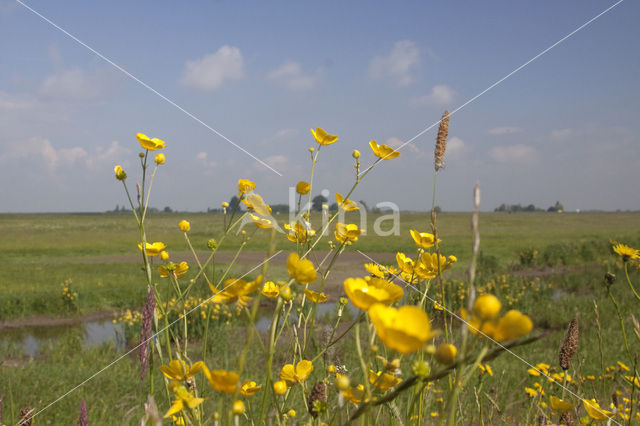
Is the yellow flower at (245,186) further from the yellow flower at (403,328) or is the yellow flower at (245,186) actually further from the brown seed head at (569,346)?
the brown seed head at (569,346)

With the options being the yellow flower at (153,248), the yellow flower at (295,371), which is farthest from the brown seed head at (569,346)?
the yellow flower at (153,248)

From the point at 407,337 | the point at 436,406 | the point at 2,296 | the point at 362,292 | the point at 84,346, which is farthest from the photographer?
the point at 2,296

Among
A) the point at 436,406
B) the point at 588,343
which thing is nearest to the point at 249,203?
the point at 436,406

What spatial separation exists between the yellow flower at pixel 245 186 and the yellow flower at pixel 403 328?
74 centimetres

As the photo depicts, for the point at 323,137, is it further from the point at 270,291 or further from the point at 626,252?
the point at 626,252

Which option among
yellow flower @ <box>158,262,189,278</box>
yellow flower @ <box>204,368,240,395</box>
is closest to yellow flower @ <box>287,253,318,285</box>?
yellow flower @ <box>204,368,240,395</box>

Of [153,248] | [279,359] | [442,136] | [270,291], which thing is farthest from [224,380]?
[279,359]

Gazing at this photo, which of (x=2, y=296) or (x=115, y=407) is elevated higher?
(x=115, y=407)

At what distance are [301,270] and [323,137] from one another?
30.6 inches

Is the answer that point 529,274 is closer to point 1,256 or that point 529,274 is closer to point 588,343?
point 588,343

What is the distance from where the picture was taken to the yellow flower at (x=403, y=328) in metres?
Answer: 0.34

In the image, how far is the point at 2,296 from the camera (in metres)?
10.2

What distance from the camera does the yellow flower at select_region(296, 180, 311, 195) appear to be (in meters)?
1.14

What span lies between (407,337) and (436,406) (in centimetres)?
255
